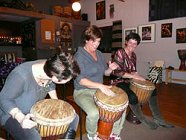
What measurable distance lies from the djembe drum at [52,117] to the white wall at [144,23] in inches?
203

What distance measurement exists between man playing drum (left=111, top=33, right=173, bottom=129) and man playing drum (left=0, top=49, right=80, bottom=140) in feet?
3.79

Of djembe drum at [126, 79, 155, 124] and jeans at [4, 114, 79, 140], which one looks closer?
jeans at [4, 114, 79, 140]

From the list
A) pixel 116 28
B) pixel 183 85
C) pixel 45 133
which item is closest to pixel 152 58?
pixel 183 85

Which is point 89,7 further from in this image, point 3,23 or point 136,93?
point 136,93

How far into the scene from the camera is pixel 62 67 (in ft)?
4.47

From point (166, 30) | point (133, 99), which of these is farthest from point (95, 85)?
point (166, 30)

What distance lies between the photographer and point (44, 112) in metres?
1.42

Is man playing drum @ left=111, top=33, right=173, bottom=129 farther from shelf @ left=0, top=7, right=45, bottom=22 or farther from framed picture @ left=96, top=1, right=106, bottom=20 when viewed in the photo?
framed picture @ left=96, top=1, right=106, bottom=20

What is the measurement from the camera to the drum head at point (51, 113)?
55.5 inches

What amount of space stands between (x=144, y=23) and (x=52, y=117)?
5800 millimetres

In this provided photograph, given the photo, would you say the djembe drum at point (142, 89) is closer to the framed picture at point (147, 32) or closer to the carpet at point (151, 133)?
the carpet at point (151, 133)

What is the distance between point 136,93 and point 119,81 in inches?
10.2

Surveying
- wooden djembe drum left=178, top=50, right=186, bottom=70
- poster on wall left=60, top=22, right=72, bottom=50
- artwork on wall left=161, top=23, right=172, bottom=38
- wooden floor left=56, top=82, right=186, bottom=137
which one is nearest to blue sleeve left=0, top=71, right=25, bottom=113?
wooden floor left=56, top=82, right=186, bottom=137

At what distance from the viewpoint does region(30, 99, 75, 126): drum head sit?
4.63ft
